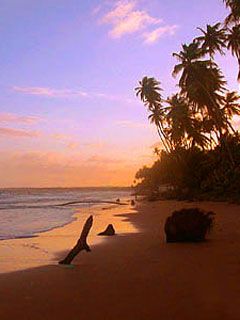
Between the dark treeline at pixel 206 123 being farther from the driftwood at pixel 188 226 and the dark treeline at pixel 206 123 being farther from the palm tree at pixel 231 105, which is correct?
the driftwood at pixel 188 226

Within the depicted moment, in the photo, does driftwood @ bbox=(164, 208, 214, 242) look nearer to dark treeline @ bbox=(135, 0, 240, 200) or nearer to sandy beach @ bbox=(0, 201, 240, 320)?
sandy beach @ bbox=(0, 201, 240, 320)

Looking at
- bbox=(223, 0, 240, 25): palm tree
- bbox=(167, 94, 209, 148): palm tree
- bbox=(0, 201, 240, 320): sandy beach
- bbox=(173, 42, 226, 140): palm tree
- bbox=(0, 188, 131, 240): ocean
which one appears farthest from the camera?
bbox=(167, 94, 209, 148): palm tree

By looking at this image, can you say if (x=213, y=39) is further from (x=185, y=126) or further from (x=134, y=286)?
(x=134, y=286)

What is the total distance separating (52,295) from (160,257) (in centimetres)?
412

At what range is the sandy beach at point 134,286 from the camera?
20.2ft

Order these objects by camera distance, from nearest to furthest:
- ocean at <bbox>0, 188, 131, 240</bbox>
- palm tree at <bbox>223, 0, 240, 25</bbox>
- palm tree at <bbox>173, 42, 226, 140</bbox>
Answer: ocean at <bbox>0, 188, 131, 240</bbox> → palm tree at <bbox>223, 0, 240, 25</bbox> → palm tree at <bbox>173, 42, 226, 140</bbox>

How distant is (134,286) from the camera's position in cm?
771

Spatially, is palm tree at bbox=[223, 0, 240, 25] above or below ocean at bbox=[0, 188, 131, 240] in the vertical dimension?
above

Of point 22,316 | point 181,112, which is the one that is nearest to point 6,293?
point 22,316

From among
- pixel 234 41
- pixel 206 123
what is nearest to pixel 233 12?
pixel 234 41

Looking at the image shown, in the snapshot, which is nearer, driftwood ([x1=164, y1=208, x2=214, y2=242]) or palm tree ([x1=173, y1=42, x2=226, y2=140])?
driftwood ([x1=164, y1=208, x2=214, y2=242])

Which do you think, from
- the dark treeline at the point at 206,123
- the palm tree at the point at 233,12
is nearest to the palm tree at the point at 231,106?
the dark treeline at the point at 206,123

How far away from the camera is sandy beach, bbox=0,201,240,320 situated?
6164 mm

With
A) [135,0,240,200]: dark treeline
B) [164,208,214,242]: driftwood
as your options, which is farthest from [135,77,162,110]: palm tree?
[164,208,214,242]: driftwood
